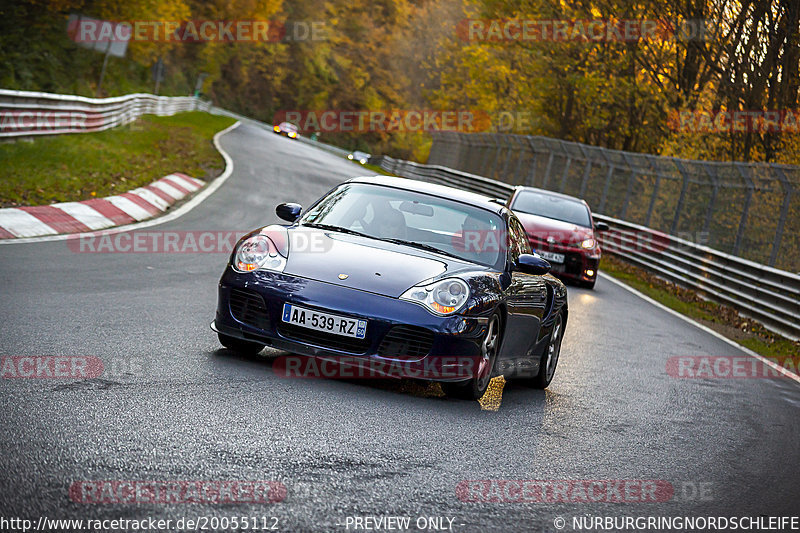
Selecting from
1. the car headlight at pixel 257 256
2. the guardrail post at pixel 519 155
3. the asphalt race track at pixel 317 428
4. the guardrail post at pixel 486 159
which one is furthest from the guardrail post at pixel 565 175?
the car headlight at pixel 257 256

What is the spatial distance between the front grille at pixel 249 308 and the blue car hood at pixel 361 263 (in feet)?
0.88

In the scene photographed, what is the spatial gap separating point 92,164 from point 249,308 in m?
13.0

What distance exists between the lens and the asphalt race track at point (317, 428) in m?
4.27

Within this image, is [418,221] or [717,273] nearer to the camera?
[418,221]

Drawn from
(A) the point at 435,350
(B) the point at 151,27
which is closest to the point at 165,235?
(A) the point at 435,350

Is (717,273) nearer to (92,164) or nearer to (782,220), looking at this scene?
(782,220)

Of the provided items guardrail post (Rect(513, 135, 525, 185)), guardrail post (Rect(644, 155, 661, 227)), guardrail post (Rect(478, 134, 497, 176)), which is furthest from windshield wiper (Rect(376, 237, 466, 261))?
guardrail post (Rect(478, 134, 497, 176))

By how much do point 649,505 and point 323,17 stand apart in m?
113

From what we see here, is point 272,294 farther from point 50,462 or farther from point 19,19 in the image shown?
point 19,19

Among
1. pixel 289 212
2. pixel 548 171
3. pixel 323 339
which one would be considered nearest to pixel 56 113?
pixel 289 212

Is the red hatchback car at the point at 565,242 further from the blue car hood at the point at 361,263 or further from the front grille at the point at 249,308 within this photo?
the front grille at the point at 249,308

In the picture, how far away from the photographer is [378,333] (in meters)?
6.42

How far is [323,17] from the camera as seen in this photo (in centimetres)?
11450

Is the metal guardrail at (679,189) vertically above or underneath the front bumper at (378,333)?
underneath
